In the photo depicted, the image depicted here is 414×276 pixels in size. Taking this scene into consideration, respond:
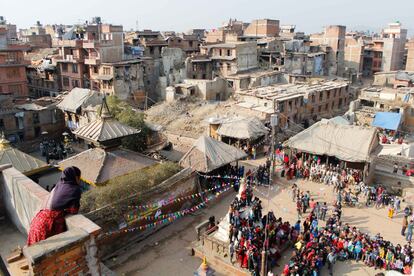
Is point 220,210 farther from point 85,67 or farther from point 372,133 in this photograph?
point 85,67

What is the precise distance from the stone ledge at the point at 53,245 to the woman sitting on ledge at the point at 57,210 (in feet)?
2.42

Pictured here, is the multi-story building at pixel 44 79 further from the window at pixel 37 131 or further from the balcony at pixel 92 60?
the window at pixel 37 131

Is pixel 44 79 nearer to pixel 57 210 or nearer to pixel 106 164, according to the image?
pixel 106 164

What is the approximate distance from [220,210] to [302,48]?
49850mm

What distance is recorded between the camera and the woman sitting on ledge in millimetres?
6754

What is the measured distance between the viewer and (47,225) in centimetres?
673

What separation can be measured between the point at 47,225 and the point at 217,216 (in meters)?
16.0

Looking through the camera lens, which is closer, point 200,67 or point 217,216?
point 217,216

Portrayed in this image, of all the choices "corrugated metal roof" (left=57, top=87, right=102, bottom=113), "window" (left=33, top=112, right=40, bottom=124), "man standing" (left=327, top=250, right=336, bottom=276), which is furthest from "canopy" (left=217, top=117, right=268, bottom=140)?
"window" (left=33, top=112, right=40, bottom=124)

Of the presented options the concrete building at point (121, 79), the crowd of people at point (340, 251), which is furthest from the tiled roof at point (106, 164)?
the concrete building at point (121, 79)

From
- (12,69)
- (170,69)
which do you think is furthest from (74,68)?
(170,69)

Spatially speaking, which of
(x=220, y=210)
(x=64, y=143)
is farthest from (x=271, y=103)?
(x=64, y=143)

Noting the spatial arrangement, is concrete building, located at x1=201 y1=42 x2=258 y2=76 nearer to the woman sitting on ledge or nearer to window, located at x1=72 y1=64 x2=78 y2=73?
window, located at x1=72 y1=64 x2=78 y2=73

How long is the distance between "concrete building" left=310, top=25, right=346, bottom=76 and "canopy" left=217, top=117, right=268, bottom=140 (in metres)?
43.2
